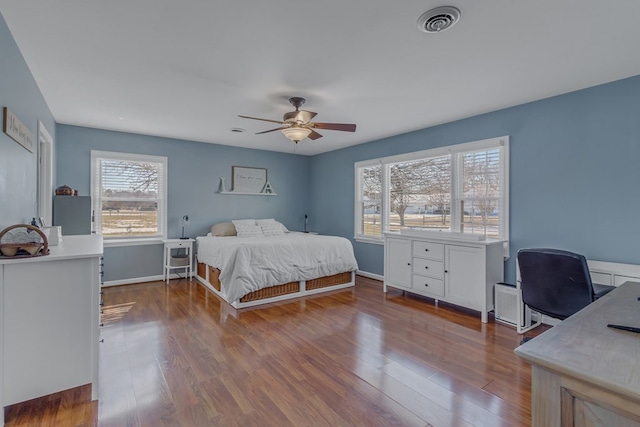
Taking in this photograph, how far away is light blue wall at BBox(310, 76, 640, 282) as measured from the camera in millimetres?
2881

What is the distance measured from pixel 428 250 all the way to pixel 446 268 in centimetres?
33

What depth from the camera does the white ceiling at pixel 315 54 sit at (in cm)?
192

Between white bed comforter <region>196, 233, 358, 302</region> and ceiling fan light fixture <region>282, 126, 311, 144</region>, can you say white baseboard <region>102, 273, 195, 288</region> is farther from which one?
ceiling fan light fixture <region>282, 126, 311, 144</region>

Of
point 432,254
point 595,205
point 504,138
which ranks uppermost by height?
point 504,138

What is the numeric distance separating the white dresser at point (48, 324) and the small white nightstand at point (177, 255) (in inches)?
120

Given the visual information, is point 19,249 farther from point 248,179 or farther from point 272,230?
point 248,179

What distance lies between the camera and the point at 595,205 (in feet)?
10.0

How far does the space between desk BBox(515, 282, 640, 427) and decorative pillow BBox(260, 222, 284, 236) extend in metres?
4.99

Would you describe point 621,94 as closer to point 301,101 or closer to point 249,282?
point 301,101

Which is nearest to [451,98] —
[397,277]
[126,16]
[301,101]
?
[301,101]

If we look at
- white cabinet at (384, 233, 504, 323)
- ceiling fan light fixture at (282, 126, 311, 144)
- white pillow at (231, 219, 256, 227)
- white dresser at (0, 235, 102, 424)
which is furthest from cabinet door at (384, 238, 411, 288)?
white dresser at (0, 235, 102, 424)

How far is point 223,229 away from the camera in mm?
5504

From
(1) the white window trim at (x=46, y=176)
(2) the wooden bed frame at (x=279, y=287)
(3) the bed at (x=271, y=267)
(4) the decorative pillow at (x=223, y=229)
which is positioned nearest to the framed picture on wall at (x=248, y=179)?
(4) the decorative pillow at (x=223, y=229)

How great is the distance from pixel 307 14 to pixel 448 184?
3.19 meters
